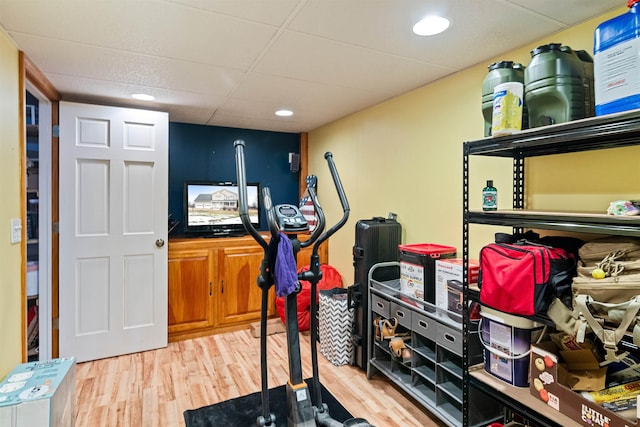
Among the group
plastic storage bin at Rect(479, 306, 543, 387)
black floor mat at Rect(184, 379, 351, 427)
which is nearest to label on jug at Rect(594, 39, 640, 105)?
plastic storage bin at Rect(479, 306, 543, 387)

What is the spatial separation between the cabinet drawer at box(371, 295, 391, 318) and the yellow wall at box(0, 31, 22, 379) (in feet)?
7.11

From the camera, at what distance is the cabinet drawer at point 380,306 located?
246 cm

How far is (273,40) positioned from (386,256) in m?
1.71

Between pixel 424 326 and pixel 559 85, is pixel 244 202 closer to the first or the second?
pixel 424 326

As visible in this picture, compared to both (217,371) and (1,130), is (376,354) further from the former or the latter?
(1,130)

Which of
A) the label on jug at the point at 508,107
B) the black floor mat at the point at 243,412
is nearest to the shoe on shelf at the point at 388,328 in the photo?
the black floor mat at the point at 243,412

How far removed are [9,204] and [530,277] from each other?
2.61 metres

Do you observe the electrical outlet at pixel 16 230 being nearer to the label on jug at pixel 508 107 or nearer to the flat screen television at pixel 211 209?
the flat screen television at pixel 211 209

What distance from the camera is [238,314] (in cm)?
359

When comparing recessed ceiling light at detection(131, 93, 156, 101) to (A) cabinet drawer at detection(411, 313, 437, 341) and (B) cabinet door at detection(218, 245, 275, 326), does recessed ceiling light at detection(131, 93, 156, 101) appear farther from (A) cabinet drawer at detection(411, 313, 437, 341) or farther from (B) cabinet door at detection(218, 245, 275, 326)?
(A) cabinet drawer at detection(411, 313, 437, 341)

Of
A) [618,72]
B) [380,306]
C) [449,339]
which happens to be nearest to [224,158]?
[380,306]

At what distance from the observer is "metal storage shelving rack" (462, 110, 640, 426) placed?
1.24 metres

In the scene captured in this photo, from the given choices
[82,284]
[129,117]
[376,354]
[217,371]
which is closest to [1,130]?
[129,117]

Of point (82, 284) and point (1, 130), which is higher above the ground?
point (1, 130)
